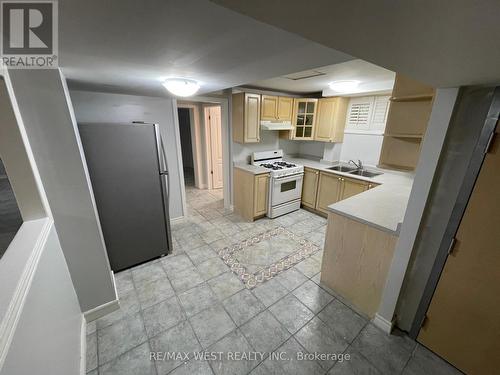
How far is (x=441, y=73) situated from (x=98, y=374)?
8.94 feet

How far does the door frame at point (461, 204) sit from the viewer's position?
3.64ft

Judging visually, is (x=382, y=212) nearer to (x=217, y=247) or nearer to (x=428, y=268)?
(x=428, y=268)

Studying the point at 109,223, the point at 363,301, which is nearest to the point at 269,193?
the point at 363,301

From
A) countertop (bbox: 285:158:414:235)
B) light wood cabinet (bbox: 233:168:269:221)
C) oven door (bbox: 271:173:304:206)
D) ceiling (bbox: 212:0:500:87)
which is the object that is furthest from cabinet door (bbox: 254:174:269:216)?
A: ceiling (bbox: 212:0:500:87)

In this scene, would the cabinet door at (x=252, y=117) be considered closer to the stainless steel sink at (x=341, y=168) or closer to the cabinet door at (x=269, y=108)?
the cabinet door at (x=269, y=108)

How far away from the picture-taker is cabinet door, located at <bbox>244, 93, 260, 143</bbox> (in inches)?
127

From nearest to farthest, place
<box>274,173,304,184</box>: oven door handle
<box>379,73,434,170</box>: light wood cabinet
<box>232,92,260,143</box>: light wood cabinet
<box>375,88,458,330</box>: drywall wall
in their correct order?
<box>375,88,458,330</box>: drywall wall
<box>379,73,434,170</box>: light wood cabinet
<box>232,92,260,143</box>: light wood cabinet
<box>274,173,304,184</box>: oven door handle

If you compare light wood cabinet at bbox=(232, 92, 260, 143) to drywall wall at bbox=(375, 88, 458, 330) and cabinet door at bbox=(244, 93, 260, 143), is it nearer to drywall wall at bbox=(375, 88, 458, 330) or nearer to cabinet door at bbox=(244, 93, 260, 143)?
cabinet door at bbox=(244, 93, 260, 143)

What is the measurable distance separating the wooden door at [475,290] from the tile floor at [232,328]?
198mm

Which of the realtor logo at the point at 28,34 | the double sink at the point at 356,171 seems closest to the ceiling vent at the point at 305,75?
the double sink at the point at 356,171

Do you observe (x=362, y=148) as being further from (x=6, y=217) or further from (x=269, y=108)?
(x=6, y=217)

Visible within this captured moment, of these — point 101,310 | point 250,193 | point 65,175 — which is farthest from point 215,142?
point 101,310

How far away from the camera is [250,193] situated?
3.40m

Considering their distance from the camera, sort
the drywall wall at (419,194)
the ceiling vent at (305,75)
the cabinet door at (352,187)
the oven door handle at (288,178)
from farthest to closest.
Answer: the oven door handle at (288,178), the cabinet door at (352,187), the ceiling vent at (305,75), the drywall wall at (419,194)
